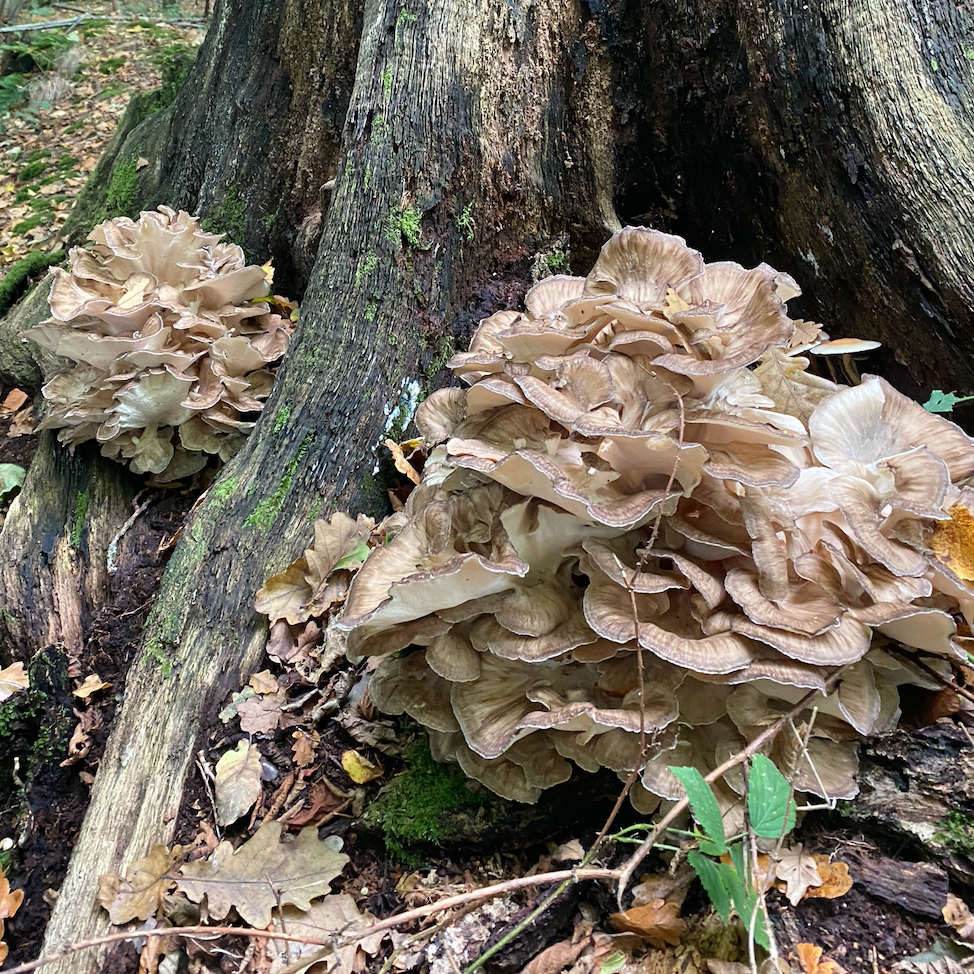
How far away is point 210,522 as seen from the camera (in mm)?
4316

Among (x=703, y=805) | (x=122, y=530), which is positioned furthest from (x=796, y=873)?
(x=122, y=530)

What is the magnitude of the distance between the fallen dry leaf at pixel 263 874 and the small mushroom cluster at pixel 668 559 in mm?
739

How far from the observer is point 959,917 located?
2521mm

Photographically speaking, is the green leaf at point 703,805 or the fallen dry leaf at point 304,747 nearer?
the green leaf at point 703,805

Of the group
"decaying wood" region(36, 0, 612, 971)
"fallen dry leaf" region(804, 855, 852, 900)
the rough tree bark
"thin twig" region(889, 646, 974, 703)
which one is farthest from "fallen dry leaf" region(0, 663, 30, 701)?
"thin twig" region(889, 646, 974, 703)

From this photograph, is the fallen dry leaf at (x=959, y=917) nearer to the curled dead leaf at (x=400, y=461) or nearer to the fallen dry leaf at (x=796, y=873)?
the fallen dry leaf at (x=796, y=873)

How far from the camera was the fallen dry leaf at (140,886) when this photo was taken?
310 centimetres

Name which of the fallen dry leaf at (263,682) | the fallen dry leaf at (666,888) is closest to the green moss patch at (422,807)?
the fallen dry leaf at (666,888)

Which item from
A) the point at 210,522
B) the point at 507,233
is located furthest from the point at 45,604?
the point at 507,233

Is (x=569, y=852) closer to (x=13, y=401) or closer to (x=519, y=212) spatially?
(x=519, y=212)

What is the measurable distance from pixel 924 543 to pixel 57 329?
5408 millimetres

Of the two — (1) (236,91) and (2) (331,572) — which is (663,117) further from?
(1) (236,91)

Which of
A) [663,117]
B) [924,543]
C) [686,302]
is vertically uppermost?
[663,117]

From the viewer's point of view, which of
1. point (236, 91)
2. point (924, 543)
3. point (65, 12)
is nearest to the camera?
point (924, 543)
